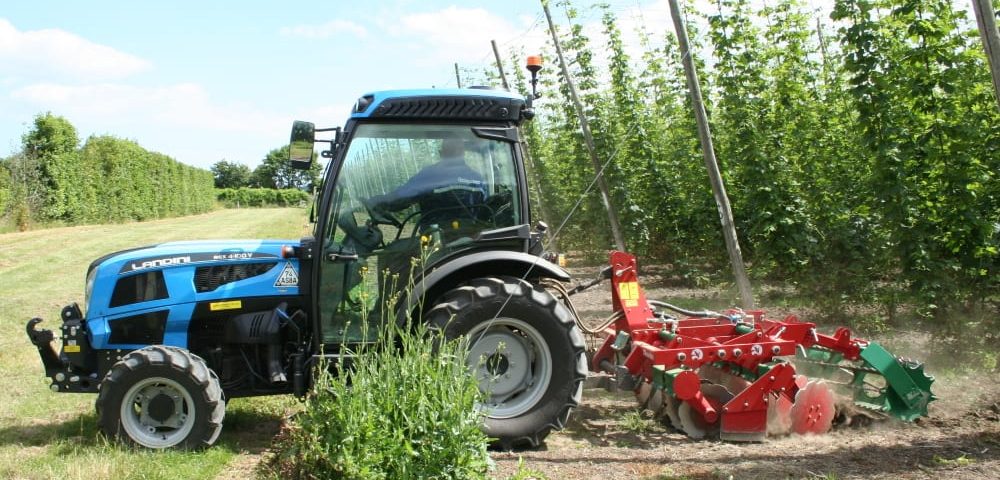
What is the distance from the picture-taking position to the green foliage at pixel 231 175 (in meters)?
89.1

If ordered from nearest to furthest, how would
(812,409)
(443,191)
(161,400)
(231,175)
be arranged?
(161,400) < (443,191) < (812,409) < (231,175)

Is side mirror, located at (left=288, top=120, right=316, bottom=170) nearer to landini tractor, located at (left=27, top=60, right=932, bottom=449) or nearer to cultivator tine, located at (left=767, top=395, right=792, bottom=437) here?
landini tractor, located at (left=27, top=60, right=932, bottom=449)

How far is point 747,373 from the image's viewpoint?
18.7ft

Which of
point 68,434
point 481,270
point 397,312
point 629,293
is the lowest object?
point 68,434

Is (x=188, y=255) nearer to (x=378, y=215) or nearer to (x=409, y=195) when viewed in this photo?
(x=378, y=215)

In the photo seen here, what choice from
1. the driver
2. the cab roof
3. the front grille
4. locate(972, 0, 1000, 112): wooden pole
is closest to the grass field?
the front grille

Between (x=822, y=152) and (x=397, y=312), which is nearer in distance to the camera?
(x=397, y=312)

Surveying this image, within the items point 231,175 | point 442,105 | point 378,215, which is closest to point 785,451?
point 378,215

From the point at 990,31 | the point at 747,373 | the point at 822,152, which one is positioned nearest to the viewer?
the point at 990,31

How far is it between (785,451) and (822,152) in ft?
18.9

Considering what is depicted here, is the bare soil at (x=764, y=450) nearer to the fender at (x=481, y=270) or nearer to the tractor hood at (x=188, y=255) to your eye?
the fender at (x=481, y=270)

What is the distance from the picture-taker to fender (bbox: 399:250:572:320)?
494cm

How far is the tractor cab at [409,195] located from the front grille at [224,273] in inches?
22.0

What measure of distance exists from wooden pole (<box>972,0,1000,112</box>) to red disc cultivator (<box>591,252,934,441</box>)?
1.94 meters
